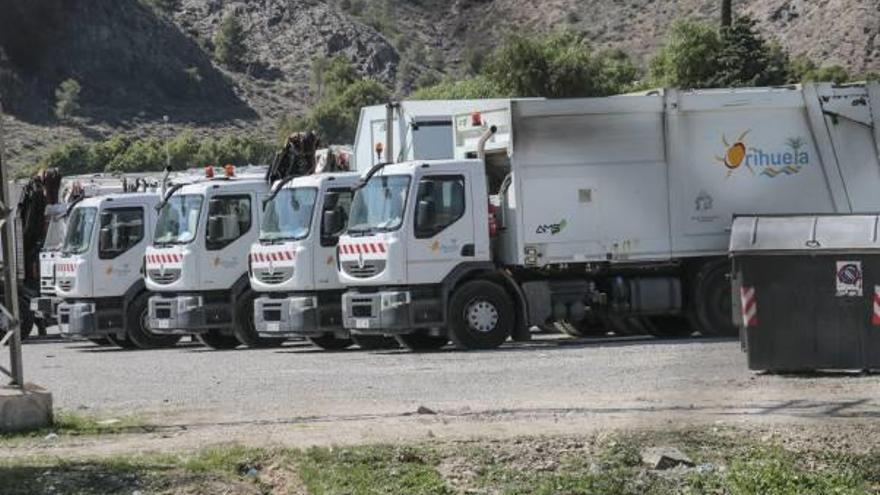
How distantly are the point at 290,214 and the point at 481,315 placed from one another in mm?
3580

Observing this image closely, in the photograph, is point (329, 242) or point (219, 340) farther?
point (219, 340)

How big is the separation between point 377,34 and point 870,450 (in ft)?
307

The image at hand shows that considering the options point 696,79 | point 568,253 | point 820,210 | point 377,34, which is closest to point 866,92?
point 820,210

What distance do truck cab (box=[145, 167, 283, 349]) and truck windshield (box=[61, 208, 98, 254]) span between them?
250cm

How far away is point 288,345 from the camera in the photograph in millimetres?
29672

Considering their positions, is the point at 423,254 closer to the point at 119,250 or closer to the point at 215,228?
the point at 215,228

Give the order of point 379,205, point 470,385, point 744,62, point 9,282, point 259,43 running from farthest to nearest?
point 259,43 → point 744,62 → point 379,205 → point 470,385 → point 9,282

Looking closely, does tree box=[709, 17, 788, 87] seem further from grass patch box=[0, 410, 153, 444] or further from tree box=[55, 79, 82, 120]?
grass patch box=[0, 410, 153, 444]

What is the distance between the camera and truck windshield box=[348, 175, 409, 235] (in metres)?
24.8

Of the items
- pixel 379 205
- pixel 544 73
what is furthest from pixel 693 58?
pixel 379 205

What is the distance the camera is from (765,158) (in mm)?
26188

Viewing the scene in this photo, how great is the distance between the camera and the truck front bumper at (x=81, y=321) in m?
30.3

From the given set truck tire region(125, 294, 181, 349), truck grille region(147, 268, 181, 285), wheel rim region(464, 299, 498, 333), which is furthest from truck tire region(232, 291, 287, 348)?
wheel rim region(464, 299, 498, 333)

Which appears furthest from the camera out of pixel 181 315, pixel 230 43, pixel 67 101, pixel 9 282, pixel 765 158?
pixel 230 43
